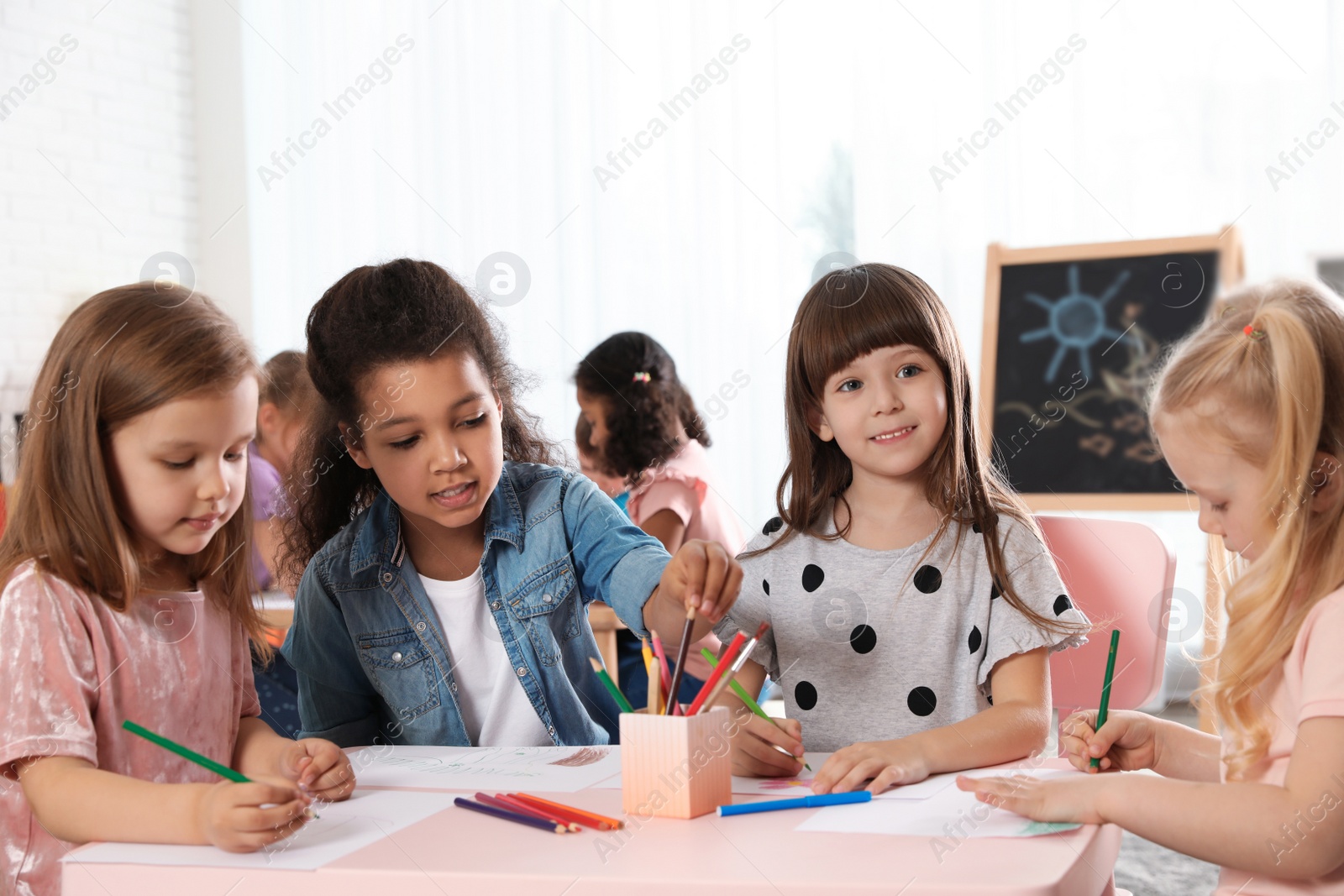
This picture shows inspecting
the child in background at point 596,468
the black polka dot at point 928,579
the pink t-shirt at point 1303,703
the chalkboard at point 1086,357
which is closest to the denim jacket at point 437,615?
the black polka dot at point 928,579

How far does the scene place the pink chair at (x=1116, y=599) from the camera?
4.52ft

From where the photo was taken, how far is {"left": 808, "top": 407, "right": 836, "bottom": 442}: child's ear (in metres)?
1.43

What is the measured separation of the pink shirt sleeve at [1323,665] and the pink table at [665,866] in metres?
0.17

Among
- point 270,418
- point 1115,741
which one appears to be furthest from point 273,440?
point 1115,741

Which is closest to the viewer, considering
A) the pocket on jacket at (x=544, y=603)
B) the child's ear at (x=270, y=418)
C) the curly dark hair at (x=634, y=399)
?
the pocket on jacket at (x=544, y=603)

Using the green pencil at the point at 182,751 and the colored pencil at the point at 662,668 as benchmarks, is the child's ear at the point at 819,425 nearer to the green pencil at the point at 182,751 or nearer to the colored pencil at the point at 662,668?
the colored pencil at the point at 662,668

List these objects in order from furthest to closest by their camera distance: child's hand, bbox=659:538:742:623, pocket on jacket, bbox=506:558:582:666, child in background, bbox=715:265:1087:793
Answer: pocket on jacket, bbox=506:558:582:666
child in background, bbox=715:265:1087:793
child's hand, bbox=659:538:742:623

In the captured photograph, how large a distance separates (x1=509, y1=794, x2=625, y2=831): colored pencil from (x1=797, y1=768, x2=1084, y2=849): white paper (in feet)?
0.45

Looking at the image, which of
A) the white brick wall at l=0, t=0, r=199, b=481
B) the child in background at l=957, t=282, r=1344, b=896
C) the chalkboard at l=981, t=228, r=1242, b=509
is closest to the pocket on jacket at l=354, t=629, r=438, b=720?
the child in background at l=957, t=282, r=1344, b=896

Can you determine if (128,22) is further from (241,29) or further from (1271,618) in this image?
(1271,618)

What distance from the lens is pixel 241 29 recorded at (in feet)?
15.0

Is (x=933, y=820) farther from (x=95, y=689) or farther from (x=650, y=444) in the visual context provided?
(x=650, y=444)

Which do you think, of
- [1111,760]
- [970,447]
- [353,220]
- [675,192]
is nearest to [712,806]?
[1111,760]

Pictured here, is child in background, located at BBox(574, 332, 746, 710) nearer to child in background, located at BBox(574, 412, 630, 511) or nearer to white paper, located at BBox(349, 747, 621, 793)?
child in background, located at BBox(574, 412, 630, 511)
